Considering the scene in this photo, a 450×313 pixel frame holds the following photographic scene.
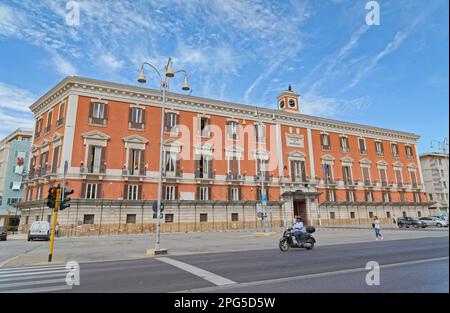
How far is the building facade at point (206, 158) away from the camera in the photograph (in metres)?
29.7

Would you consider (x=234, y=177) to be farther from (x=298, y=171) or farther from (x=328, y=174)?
(x=328, y=174)

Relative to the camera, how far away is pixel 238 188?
36.0 metres

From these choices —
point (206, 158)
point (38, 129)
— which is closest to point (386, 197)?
point (206, 158)

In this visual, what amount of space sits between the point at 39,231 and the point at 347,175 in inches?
1609

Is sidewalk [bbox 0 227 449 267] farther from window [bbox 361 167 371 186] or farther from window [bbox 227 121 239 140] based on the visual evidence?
window [bbox 361 167 371 186]

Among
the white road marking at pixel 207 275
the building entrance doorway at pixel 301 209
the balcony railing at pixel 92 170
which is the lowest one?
the white road marking at pixel 207 275

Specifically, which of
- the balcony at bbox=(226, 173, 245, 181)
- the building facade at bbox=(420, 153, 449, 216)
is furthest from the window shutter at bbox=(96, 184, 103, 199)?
the building facade at bbox=(420, 153, 449, 216)

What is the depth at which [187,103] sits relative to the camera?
35312 millimetres

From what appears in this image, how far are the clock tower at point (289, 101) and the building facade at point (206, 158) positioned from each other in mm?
179

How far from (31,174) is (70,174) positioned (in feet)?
31.5

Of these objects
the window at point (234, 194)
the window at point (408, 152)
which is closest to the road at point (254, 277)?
the window at point (234, 194)

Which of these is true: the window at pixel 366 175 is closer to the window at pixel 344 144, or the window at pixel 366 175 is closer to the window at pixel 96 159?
the window at pixel 344 144

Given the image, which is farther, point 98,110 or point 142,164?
point 142,164
